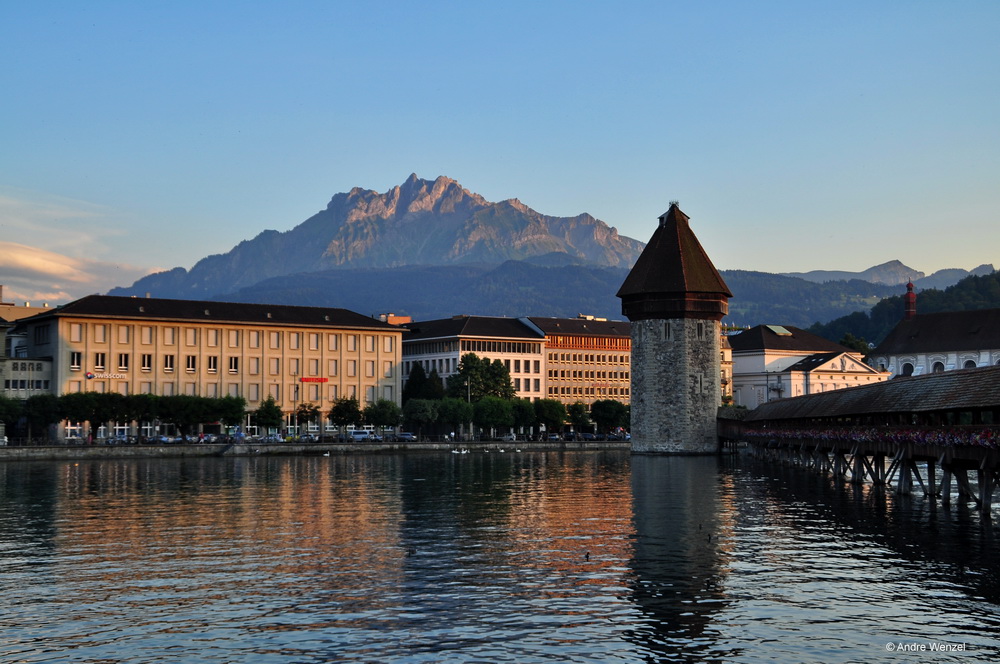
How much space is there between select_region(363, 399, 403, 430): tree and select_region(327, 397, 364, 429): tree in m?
1.04

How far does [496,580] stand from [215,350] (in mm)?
A: 108371

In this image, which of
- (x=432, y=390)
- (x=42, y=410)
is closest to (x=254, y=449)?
(x=42, y=410)

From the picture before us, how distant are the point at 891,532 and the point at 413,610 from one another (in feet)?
59.2

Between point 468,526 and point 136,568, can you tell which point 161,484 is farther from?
point 136,568

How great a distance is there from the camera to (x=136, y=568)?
94.9 feet

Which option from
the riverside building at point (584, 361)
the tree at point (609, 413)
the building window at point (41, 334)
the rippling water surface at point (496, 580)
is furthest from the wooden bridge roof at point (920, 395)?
the riverside building at point (584, 361)

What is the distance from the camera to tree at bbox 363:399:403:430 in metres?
134

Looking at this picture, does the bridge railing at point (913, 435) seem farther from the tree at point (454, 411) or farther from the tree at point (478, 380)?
the tree at point (478, 380)

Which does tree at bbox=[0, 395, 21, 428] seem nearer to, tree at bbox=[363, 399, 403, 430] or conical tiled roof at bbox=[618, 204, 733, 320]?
tree at bbox=[363, 399, 403, 430]

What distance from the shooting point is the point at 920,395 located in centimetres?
4556

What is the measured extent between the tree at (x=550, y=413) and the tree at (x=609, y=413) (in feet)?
26.6

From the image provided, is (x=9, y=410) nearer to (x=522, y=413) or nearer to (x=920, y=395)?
(x=522, y=413)

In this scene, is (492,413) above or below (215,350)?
below

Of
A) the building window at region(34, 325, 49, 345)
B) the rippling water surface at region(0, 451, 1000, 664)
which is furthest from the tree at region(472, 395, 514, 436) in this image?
the rippling water surface at region(0, 451, 1000, 664)
